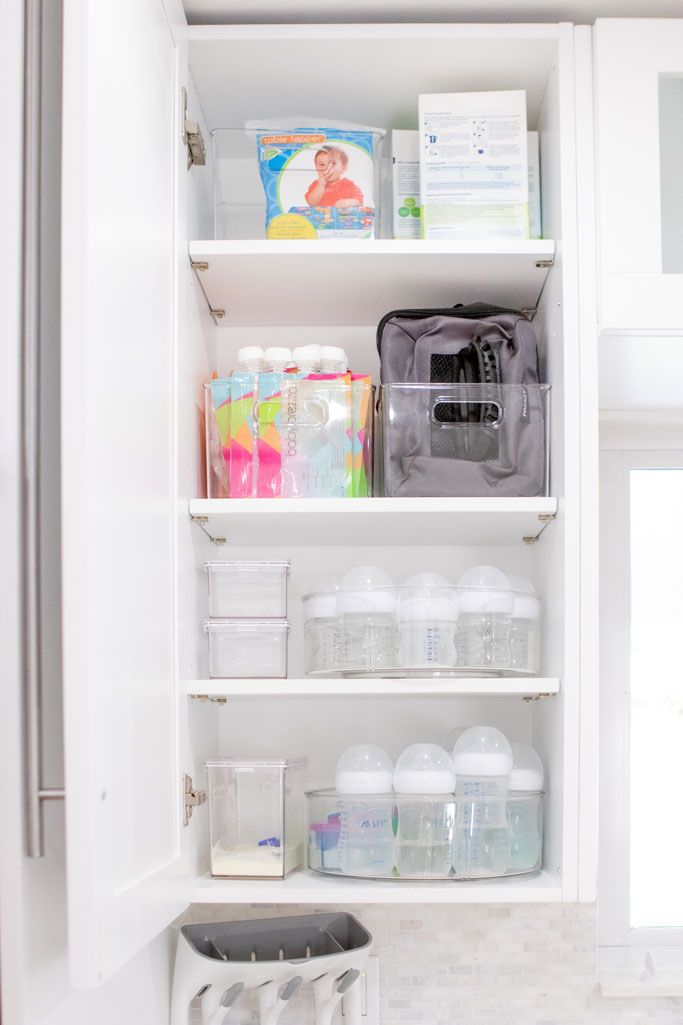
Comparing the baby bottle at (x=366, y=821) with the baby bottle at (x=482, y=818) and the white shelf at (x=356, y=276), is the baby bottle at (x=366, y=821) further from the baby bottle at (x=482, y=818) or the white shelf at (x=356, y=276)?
the white shelf at (x=356, y=276)

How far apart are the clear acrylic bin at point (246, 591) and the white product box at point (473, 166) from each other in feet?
1.65

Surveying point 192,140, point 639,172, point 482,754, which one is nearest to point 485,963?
point 482,754

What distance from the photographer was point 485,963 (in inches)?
66.6

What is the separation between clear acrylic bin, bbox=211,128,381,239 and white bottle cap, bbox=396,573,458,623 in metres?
0.48

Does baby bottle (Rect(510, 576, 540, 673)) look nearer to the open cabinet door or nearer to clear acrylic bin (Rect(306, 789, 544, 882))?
clear acrylic bin (Rect(306, 789, 544, 882))

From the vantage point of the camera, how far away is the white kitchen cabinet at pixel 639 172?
4.63 ft

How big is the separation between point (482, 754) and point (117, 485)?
652 mm

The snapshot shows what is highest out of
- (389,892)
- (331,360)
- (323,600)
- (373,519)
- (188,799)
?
(331,360)

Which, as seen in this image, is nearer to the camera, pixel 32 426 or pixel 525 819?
pixel 32 426

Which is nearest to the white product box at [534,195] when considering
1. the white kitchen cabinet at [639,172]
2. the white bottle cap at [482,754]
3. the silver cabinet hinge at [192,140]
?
the white kitchen cabinet at [639,172]

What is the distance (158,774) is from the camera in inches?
46.8

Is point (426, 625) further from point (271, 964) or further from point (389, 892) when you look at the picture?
point (271, 964)

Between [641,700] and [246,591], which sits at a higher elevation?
[246,591]

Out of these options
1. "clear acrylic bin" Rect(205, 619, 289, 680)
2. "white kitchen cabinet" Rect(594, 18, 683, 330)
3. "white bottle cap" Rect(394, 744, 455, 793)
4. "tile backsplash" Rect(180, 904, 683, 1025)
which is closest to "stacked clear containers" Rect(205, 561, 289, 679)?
"clear acrylic bin" Rect(205, 619, 289, 680)
